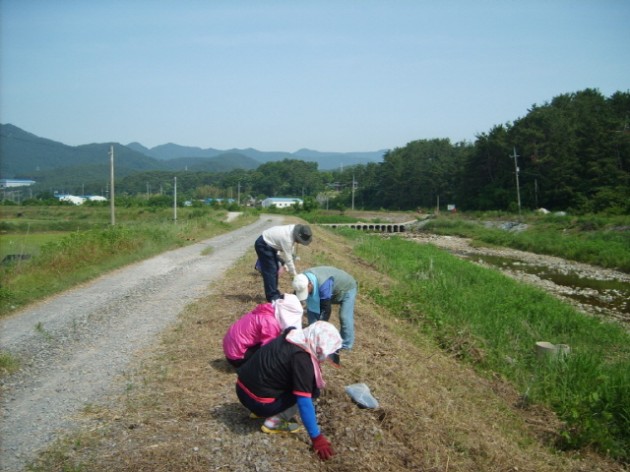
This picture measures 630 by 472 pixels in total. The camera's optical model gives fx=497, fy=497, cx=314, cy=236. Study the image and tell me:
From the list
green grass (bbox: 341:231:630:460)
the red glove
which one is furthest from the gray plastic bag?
green grass (bbox: 341:231:630:460)

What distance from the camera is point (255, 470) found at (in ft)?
13.1

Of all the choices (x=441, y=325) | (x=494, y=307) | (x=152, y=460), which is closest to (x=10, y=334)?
(x=152, y=460)

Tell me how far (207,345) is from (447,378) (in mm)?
3535

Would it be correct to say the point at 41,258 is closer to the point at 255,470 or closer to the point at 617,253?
the point at 255,470

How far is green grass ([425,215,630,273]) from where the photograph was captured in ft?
84.8

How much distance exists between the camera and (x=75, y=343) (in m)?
7.35

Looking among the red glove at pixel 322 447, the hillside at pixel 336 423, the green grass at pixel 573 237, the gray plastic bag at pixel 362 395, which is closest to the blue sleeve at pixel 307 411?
the red glove at pixel 322 447

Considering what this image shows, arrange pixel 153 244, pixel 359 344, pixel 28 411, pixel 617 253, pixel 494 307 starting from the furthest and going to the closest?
pixel 617 253
pixel 153 244
pixel 494 307
pixel 359 344
pixel 28 411

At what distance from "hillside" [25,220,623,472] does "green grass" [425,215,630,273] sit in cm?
2079

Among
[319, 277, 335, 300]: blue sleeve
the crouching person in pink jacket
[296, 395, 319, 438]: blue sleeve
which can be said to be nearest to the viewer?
[296, 395, 319, 438]: blue sleeve

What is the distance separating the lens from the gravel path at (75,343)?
470 cm

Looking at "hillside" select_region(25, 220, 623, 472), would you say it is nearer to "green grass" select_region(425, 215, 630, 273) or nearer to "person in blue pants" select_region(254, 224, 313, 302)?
"person in blue pants" select_region(254, 224, 313, 302)

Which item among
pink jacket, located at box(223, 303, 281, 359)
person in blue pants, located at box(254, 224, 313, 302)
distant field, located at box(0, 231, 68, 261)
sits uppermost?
person in blue pants, located at box(254, 224, 313, 302)

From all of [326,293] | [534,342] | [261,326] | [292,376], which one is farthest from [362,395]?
[534,342]
